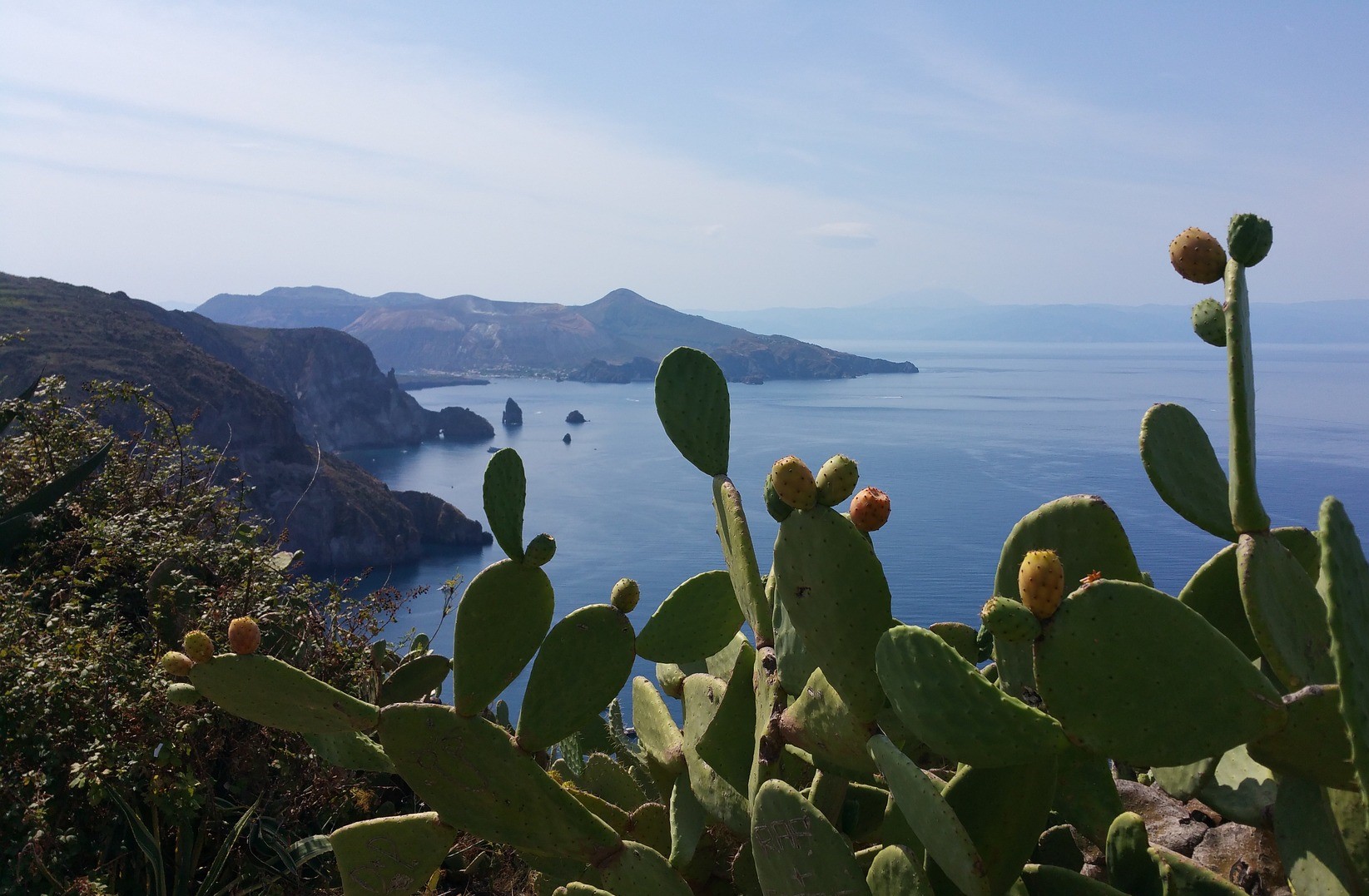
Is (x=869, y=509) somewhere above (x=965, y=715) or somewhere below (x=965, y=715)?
above

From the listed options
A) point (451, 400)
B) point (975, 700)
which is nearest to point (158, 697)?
point (975, 700)

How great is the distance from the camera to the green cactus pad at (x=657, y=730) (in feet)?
7.38

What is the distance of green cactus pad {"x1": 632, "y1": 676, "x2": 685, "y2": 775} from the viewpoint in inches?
88.6

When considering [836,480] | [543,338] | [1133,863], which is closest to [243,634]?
[836,480]

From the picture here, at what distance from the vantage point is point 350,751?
2416 millimetres

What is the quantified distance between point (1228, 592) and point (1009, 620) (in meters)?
0.81

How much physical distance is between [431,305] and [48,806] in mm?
187557

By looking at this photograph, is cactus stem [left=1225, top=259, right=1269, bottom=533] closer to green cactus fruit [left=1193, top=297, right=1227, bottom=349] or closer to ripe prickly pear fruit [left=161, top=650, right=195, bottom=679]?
green cactus fruit [left=1193, top=297, right=1227, bottom=349]

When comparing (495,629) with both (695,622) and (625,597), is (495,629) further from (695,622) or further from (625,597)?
(695,622)

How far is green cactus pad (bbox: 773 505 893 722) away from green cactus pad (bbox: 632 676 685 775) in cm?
88

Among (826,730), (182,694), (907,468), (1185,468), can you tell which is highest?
(1185,468)

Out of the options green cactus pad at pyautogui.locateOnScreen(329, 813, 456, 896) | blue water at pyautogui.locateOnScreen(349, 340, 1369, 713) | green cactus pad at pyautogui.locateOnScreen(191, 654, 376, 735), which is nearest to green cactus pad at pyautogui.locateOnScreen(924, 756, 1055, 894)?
green cactus pad at pyautogui.locateOnScreen(329, 813, 456, 896)

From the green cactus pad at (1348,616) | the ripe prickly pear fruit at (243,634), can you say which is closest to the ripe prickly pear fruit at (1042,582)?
the green cactus pad at (1348,616)

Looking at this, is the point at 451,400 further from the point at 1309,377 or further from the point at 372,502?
the point at 1309,377
